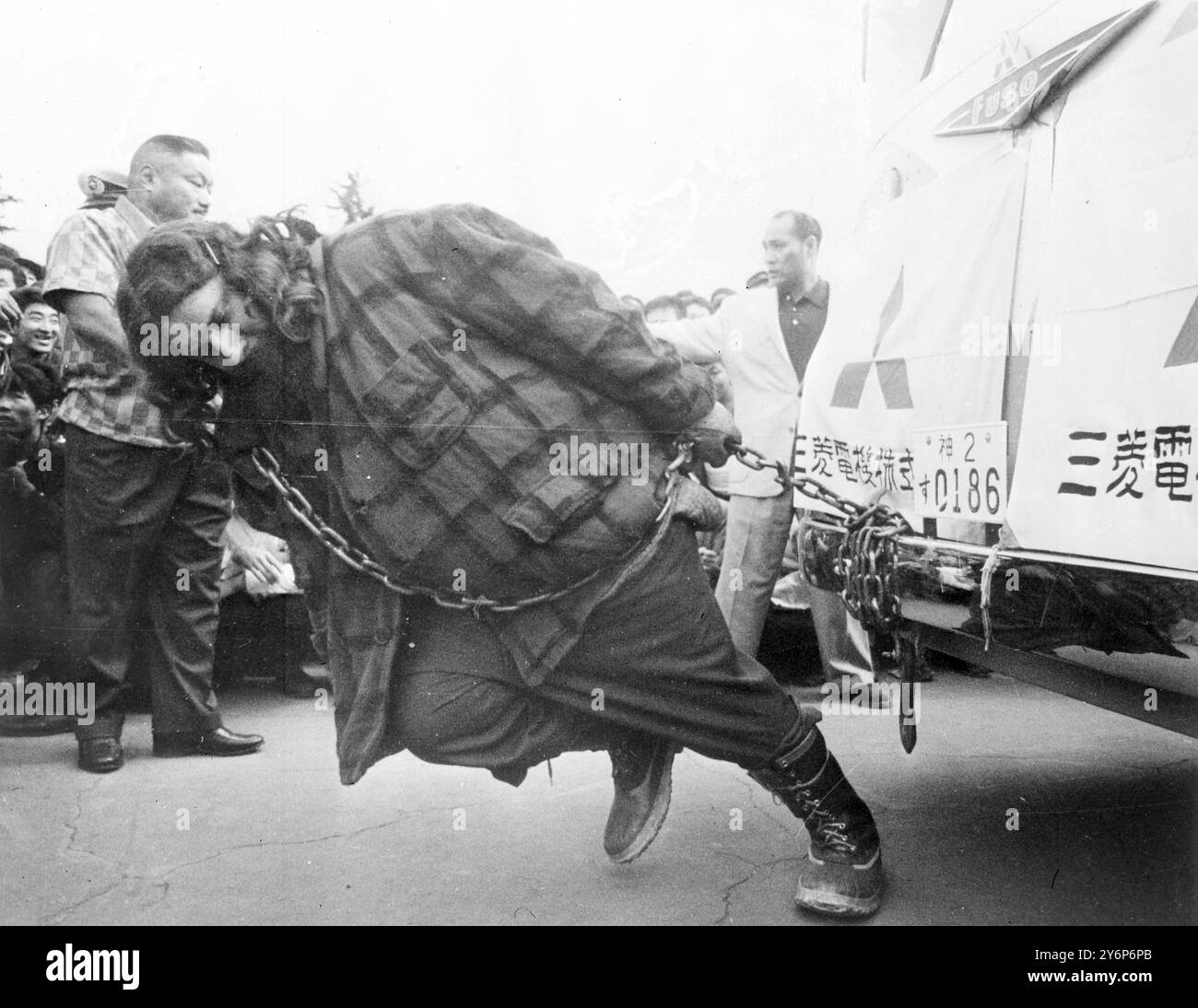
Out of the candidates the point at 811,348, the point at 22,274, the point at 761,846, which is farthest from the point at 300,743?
the point at 811,348

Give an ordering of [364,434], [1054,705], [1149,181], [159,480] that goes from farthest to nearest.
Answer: [1054,705]
[159,480]
[364,434]
[1149,181]

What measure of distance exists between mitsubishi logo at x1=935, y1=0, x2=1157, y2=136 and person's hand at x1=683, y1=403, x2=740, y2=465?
667 millimetres

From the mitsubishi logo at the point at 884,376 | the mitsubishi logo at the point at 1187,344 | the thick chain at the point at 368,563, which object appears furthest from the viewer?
the mitsubishi logo at the point at 884,376

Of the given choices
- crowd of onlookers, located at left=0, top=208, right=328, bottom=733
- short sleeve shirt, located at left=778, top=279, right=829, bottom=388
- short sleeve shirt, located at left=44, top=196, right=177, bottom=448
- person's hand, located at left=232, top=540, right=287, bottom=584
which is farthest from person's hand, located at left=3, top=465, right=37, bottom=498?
short sleeve shirt, located at left=778, top=279, right=829, bottom=388

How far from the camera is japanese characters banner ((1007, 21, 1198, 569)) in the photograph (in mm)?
1553

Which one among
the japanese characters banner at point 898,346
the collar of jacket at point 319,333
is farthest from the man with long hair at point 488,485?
the japanese characters banner at point 898,346

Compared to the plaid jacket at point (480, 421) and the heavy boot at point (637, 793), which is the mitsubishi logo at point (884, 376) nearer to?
the plaid jacket at point (480, 421)

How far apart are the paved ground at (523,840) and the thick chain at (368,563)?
A: 30 cm

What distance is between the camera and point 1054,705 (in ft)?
6.69

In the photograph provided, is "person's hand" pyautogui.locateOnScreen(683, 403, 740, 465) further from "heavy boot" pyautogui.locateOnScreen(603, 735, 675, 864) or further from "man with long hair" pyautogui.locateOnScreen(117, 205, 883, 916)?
"heavy boot" pyautogui.locateOnScreen(603, 735, 675, 864)

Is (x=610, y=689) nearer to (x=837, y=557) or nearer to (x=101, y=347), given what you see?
(x=837, y=557)

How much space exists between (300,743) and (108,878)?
1.35ft

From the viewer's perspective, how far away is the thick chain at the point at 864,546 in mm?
1905
